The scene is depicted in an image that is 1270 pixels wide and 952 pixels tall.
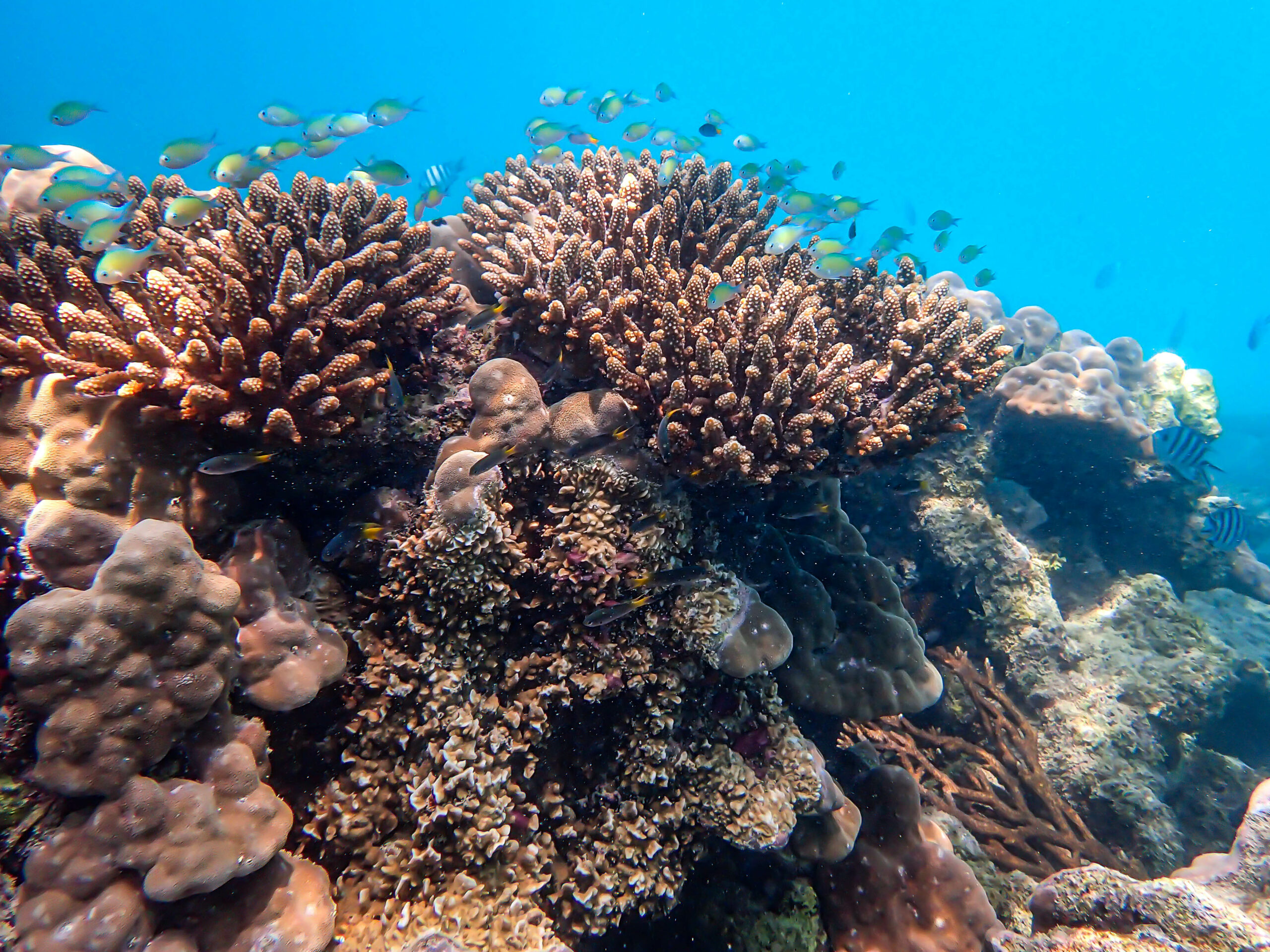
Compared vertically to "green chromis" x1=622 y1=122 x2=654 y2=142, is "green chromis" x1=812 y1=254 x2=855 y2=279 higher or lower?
lower

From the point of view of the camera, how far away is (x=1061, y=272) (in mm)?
82750

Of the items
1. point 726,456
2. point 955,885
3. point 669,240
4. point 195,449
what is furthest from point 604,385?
point 955,885

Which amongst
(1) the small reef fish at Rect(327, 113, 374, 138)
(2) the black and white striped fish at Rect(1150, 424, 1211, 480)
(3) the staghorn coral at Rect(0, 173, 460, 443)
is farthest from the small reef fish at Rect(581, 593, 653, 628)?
(2) the black and white striped fish at Rect(1150, 424, 1211, 480)

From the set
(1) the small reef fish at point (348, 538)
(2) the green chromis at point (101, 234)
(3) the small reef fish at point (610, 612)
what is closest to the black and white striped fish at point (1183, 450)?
(3) the small reef fish at point (610, 612)

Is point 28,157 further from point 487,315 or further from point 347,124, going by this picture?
point 487,315

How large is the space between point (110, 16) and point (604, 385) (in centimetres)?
12332

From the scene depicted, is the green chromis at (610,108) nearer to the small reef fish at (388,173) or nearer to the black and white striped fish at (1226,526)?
the small reef fish at (388,173)

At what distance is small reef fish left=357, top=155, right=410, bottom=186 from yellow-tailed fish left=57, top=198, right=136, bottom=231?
331 centimetres

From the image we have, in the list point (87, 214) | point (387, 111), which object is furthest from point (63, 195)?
point (387, 111)

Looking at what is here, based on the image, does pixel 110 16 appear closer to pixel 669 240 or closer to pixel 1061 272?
pixel 669 240

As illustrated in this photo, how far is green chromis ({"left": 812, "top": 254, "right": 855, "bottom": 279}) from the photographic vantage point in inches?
177

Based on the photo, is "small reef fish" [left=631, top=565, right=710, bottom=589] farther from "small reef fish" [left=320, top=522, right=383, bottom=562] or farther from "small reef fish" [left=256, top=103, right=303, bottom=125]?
"small reef fish" [left=256, top=103, right=303, bottom=125]

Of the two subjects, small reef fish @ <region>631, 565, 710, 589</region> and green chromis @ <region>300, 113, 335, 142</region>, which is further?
green chromis @ <region>300, 113, 335, 142</region>

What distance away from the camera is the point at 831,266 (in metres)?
4.52
